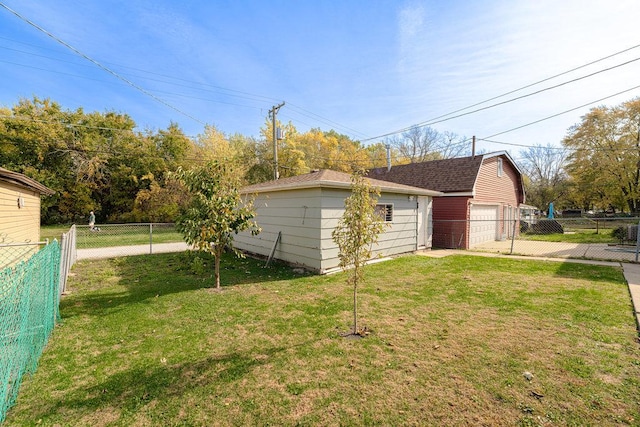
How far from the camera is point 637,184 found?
2370 cm

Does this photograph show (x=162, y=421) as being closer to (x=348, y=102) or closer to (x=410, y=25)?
(x=410, y=25)

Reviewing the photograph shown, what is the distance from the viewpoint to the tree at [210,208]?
18.8ft

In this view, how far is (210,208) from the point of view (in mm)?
5742

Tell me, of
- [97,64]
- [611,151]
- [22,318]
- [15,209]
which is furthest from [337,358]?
[611,151]

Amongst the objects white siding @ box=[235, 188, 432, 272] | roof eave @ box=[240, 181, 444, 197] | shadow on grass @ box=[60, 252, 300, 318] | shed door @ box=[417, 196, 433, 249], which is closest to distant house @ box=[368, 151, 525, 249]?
shed door @ box=[417, 196, 433, 249]

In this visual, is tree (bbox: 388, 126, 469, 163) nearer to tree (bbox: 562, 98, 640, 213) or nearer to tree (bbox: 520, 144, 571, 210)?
tree (bbox: 520, 144, 571, 210)

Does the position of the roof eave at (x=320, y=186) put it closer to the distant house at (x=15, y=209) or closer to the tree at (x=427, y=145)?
the distant house at (x=15, y=209)

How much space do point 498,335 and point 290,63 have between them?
13934 millimetres

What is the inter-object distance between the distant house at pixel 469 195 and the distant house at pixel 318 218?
6.64ft

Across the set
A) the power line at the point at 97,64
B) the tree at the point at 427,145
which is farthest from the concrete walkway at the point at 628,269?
the tree at the point at 427,145

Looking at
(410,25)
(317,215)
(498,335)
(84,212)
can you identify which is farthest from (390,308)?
(84,212)

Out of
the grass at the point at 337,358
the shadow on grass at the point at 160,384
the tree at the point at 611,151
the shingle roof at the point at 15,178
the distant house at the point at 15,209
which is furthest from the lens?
the tree at the point at 611,151

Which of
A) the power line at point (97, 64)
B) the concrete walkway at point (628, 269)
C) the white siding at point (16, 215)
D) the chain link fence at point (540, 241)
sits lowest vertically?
the concrete walkway at point (628, 269)

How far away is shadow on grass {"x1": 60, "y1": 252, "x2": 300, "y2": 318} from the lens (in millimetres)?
5527
